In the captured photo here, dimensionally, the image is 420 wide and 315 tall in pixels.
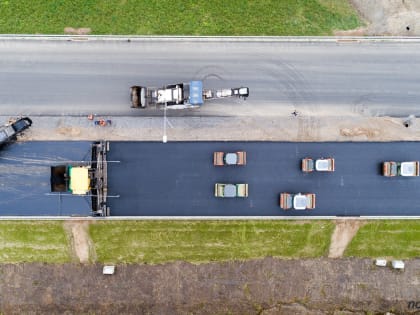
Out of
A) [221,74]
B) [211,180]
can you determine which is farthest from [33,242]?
[221,74]

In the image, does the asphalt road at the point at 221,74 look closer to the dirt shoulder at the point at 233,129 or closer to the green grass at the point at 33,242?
the dirt shoulder at the point at 233,129

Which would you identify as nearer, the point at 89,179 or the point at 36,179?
the point at 89,179

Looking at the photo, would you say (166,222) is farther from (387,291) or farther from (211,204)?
(387,291)

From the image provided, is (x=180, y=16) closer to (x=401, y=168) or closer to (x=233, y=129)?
(x=233, y=129)

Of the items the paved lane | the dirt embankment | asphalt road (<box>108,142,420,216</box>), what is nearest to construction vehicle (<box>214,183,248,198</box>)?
asphalt road (<box>108,142,420,216</box>)

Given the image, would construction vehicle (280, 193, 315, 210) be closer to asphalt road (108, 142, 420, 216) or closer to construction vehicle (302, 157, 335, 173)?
asphalt road (108, 142, 420, 216)

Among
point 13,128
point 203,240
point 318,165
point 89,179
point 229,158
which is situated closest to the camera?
point 13,128
